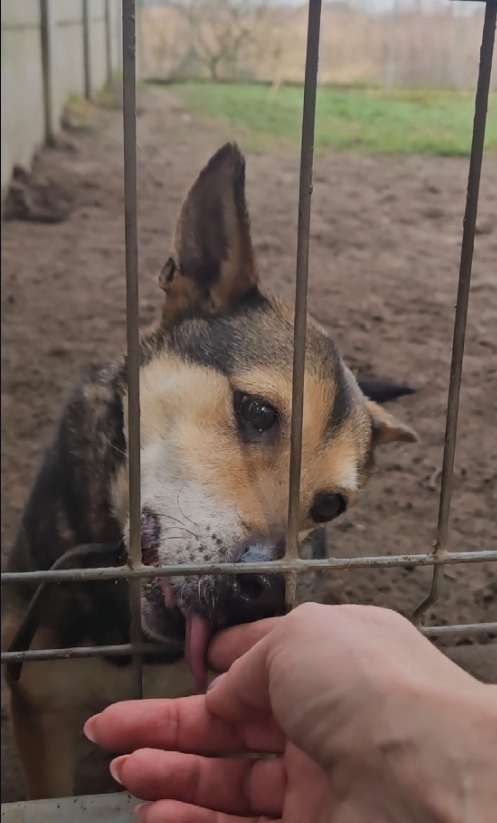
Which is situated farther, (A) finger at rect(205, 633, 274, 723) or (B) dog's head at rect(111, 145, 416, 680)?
(B) dog's head at rect(111, 145, 416, 680)

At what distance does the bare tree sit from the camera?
181 centimetres

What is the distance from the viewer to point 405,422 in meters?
2.62

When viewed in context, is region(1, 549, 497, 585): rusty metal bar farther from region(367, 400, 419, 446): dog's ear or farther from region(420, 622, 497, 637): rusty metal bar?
region(367, 400, 419, 446): dog's ear

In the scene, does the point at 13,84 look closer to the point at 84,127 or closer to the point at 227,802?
the point at 84,127

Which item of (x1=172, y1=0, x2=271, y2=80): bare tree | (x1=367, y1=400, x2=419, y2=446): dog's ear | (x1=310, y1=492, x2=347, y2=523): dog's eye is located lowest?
(x1=310, y1=492, x2=347, y2=523): dog's eye

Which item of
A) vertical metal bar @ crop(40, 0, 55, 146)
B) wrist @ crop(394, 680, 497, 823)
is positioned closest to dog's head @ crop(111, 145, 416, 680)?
wrist @ crop(394, 680, 497, 823)

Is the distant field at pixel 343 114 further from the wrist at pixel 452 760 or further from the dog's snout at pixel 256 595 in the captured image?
the wrist at pixel 452 760

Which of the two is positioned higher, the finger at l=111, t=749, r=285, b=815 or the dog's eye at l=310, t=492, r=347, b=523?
the dog's eye at l=310, t=492, r=347, b=523

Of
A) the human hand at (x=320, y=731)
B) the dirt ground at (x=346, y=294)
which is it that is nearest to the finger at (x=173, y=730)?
the human hand at (x=320, y=731)

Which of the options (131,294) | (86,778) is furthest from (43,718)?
(131,294)

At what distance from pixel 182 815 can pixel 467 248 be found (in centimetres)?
94

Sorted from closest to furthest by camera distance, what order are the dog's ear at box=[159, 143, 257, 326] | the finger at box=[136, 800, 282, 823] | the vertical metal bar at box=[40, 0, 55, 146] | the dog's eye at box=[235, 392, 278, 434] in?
1. the finger at box=[136, 800, 282, 823]
2. the dog's ear at box=[159, 143, 257, 326]
3. the dog's eye at box=[235, 392, 278, 434]
4. the vertical metal bar at box=[40, 0, 55, 146]

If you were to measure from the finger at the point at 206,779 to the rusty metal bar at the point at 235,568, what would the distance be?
27 cm

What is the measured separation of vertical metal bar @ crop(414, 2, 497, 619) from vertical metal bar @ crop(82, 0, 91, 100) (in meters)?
1.69
